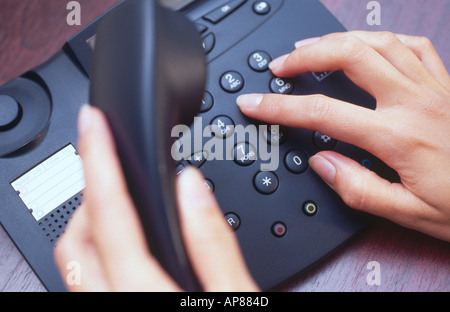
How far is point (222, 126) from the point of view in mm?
330

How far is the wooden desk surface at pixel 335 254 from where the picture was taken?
12.5 inches

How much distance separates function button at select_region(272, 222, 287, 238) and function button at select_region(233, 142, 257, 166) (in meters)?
0.05

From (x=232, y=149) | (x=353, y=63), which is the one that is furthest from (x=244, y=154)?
(x=353, y=63)

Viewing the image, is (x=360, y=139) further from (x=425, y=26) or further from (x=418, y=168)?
(x=425, y=26)

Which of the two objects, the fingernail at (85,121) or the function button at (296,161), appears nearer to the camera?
the fingernail at (85,121)

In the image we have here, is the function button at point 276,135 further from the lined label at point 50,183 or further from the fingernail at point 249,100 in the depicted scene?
the lined label at point 50,183

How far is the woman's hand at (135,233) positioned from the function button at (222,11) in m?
0.20

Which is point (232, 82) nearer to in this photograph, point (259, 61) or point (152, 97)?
point (259, 61)

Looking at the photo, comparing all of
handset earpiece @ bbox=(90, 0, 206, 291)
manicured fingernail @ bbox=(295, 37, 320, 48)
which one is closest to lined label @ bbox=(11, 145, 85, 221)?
handset earpiece @ bbox=(90, 0, 206, 291)

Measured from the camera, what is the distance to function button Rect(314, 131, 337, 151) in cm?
34

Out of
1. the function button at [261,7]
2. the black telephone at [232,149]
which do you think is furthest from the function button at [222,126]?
the function button at [261,7]

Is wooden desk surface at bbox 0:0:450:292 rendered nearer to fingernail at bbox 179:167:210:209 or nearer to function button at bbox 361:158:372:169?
function button at bbox 361:158:372:169
